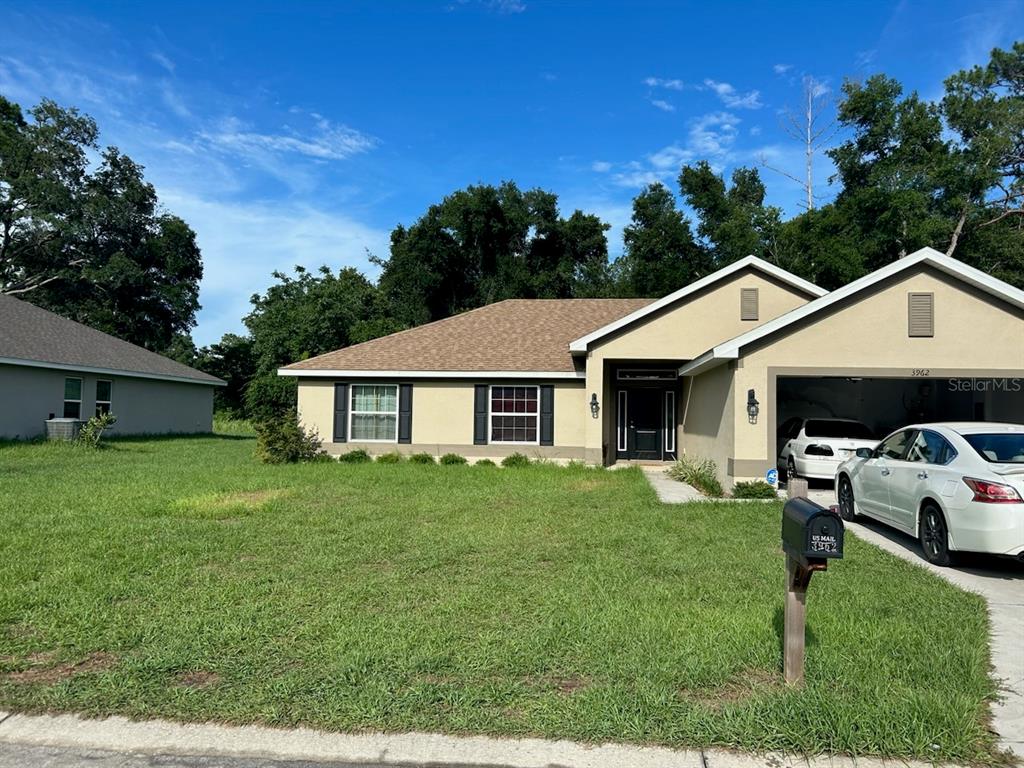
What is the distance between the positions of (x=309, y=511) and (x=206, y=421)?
80.6 ft

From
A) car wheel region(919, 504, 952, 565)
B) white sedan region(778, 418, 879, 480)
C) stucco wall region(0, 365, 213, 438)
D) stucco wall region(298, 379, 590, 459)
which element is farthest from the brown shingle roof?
car wheel region(919, 504, 952, 565)

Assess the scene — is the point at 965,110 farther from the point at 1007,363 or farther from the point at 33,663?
the point at 33,663

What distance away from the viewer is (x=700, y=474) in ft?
47.1

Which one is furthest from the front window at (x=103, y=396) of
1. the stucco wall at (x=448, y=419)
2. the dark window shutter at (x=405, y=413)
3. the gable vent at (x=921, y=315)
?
the gable vent at (x=921, y=315)

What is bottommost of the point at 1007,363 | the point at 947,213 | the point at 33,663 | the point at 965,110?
the point at 33,663

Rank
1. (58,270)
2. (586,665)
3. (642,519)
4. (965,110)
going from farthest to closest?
1. (58,270)
2. (965,110)
3. (642,519)
4. (586,665)

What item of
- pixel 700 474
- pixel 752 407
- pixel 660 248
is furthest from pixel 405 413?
pixel 660 248

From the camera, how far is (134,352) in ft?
91.0

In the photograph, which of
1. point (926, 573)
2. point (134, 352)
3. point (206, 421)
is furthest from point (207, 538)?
point (206, 421)

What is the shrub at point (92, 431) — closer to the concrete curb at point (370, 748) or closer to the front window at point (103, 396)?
the front window at point (103, 396)

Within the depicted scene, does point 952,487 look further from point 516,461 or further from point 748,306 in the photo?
point 516,461

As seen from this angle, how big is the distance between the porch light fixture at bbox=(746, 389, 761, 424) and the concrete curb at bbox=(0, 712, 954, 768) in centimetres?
925

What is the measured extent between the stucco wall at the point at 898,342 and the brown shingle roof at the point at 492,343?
21.3 feet

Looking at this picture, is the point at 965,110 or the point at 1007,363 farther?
the point at 965,110
